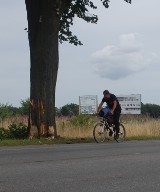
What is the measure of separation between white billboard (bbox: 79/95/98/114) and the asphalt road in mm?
24071

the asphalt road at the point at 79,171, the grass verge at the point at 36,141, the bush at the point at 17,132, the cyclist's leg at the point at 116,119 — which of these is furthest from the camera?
the bush at the point at 17,132

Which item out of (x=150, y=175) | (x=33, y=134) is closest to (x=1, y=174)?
(x=150, y=175)

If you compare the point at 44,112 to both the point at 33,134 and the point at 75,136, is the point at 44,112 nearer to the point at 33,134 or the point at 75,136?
the point at 33,134

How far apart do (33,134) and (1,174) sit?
9855 mm

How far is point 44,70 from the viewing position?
64.7 ft

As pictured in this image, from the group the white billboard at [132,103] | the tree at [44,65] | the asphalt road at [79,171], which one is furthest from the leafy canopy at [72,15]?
the white billboard at [132,103]

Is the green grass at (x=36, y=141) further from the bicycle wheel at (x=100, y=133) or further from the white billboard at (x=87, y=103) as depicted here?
the white billboard at (x=87, y=103)

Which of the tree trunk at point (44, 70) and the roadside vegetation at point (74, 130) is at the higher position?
the tree trunk at point (44, 70)

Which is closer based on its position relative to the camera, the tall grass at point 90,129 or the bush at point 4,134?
the bush at point 4,134

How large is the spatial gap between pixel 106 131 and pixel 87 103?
19053 millimetres

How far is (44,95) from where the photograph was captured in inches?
778

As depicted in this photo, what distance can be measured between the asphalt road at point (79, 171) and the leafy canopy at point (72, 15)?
9.37m

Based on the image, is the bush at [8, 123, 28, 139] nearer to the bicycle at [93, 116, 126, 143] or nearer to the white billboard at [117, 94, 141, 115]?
the bicycle at [93, 116, 126, 143]

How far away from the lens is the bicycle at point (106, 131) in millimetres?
19734
